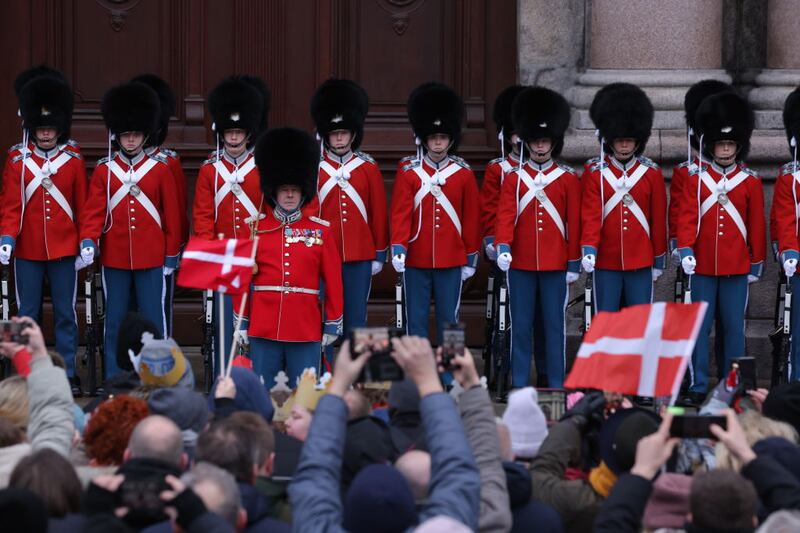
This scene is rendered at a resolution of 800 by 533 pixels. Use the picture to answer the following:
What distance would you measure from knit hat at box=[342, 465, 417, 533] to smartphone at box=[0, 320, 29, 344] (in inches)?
63.9

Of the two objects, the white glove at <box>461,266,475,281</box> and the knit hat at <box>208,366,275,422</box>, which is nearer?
the knit hat at <box>208,366,275,422</box>

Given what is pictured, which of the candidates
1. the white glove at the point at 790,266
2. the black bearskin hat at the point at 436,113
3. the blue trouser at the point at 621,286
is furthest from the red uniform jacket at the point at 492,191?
the white glove at the point at 790,266

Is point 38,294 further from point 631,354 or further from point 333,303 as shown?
point 631,354

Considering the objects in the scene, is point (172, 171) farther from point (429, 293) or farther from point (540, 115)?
point (540, 115)

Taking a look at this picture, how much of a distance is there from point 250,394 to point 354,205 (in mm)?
3432

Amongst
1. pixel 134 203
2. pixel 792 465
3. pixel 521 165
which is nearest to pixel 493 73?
pixel 521 165

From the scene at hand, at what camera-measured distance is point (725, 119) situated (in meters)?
9.78

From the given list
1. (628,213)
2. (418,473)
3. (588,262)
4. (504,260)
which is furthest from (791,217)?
(418,473)

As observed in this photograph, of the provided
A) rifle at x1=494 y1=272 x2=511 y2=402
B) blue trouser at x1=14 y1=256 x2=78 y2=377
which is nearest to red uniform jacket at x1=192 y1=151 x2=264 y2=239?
blue trouser at x1=14 y1=256 x2=78 y2=377

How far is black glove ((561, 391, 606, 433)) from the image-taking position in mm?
5996

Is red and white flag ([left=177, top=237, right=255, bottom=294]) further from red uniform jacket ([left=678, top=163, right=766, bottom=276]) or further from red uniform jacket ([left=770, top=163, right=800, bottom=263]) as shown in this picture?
red uniform jacket ([left=770, top=163, right=800, bottom=263])

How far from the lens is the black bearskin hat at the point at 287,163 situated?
8.78 m

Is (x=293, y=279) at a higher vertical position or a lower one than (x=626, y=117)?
lower

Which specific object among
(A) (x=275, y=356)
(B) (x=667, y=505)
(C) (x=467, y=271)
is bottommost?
(B) (x=667, y=505)
